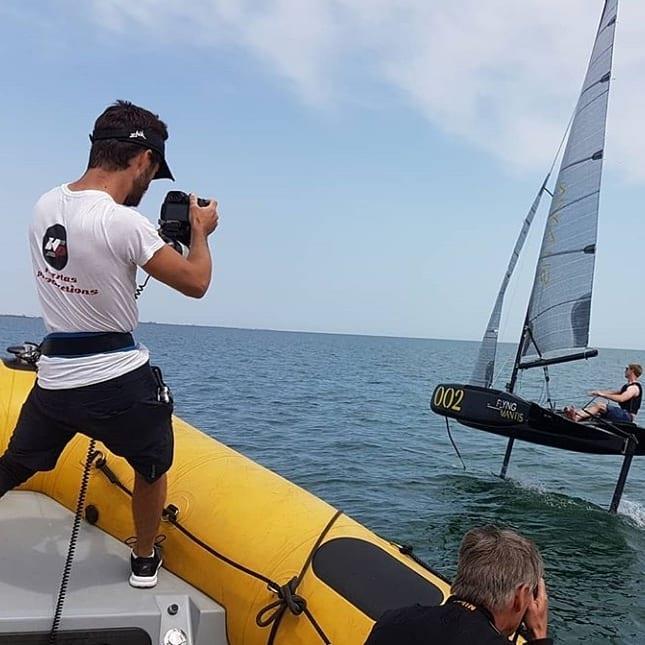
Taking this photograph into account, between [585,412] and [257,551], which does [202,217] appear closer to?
[257,551]

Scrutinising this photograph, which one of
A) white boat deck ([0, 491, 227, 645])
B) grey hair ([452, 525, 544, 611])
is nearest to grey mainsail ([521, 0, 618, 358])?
white boat deck ([0, 491, 227, 645])

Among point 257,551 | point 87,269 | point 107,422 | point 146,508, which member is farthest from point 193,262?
point 257,551

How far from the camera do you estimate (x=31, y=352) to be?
16.0 feet

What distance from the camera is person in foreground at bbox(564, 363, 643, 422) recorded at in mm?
11164

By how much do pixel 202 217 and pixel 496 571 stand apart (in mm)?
1672

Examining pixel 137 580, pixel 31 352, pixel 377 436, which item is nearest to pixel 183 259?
pixel 137 580

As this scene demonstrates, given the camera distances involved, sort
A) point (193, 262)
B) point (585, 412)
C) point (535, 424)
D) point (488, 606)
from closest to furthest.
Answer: point (488, 606), point (193, 262), point (535, 424), point (585, 412)

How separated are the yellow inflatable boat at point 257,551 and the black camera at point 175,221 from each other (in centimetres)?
117

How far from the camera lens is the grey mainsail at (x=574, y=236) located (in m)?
13.5

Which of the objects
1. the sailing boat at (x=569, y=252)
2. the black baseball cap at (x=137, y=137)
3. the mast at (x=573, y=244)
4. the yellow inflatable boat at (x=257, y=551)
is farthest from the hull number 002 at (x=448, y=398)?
the black baseball cap at (x=137, y=137)

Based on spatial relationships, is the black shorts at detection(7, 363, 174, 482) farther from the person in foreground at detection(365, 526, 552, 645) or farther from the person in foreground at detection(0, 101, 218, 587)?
the person in foreground at detection(365, 526, 552, 645)

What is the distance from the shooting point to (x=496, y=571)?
82.4 inches

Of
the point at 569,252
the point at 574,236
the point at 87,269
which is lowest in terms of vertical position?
the point at 87,269

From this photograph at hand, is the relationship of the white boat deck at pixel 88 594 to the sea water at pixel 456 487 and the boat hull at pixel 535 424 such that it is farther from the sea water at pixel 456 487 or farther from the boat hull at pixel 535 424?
the boat hull at pixel 535 424
